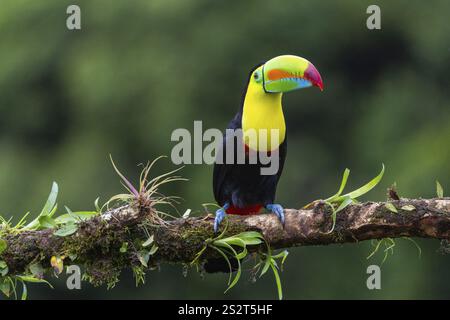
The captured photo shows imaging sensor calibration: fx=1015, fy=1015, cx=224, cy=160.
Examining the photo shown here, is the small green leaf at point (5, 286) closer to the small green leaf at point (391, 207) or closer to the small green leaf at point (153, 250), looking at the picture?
the small green leaf at point (153, 250)

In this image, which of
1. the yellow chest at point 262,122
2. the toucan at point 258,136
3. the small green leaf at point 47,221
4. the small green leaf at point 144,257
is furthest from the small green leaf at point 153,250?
the yellow chest at point 262,122

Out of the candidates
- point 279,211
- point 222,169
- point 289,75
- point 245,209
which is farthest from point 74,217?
point 289,75

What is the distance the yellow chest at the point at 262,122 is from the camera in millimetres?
4707

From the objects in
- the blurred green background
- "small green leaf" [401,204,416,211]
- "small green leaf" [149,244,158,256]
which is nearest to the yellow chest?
"small green leaf" [149,244,158,256]

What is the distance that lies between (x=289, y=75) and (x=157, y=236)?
42.7 inches

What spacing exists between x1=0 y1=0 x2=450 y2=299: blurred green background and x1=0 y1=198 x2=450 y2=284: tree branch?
3578mm

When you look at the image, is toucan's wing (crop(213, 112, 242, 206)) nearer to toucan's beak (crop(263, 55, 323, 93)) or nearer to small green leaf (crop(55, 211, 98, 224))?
toucan's beak (crop(263, 55, 323, 93))

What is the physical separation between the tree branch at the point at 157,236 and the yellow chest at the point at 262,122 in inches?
26.6

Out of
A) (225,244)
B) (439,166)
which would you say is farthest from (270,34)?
(225,244)

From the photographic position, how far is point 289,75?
4664mm

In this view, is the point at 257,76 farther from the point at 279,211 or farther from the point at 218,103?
the point at 218,103

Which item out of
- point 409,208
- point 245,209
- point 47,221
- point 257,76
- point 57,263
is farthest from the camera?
point 245,209

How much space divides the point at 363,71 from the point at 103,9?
2375 millimetres

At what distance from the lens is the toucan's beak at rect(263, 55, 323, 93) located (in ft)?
15.3
